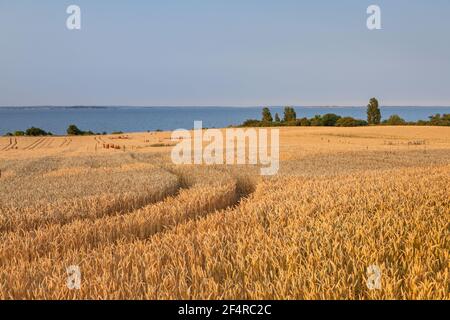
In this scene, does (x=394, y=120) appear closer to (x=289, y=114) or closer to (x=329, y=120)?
(x=329, y=120)

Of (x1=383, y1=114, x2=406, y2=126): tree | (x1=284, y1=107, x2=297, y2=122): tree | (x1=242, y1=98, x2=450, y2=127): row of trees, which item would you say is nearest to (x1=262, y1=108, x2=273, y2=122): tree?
(x1=242, y1=98, x2=450, y2=127): row of trees

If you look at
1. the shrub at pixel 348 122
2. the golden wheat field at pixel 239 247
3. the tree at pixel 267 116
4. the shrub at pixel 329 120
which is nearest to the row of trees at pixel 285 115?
the tree at pixel 267 116

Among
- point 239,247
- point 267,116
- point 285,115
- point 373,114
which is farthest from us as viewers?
point 285,115

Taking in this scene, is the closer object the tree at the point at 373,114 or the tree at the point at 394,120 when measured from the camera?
the tree at the point at 394,120

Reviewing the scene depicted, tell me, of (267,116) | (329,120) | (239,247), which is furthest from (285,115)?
(239,247)

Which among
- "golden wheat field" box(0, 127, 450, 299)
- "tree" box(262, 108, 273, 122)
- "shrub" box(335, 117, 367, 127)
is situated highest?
"tree" box(262, 108, 273, 122)

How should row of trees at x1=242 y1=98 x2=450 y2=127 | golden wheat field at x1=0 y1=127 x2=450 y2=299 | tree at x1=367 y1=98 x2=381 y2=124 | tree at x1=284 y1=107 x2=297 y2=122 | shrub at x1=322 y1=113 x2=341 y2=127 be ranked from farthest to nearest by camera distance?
tree at x1=284 y1=107 x2=297 y2=122
tree at x1=367 y1=98 x2=381 y2=124
shrub at x1=322 y1=113 x2=341 y2=127
row of trees at x1=242 y1=98 x2=450 y2=127
golden wheat field at x1=0 y1=127 x2=450 y2=299

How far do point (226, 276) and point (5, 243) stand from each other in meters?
3.95

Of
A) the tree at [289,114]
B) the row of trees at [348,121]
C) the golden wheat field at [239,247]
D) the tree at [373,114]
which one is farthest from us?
the tree at [289,114]

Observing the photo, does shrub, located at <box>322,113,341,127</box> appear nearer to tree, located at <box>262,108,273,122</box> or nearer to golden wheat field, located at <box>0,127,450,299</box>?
tree, located at <box>262,108,273,122</box>

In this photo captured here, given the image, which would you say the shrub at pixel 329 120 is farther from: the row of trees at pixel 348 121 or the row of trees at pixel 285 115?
the row of trees at pixel 285 115

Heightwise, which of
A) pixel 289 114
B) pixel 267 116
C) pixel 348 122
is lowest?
pixel 348 122
